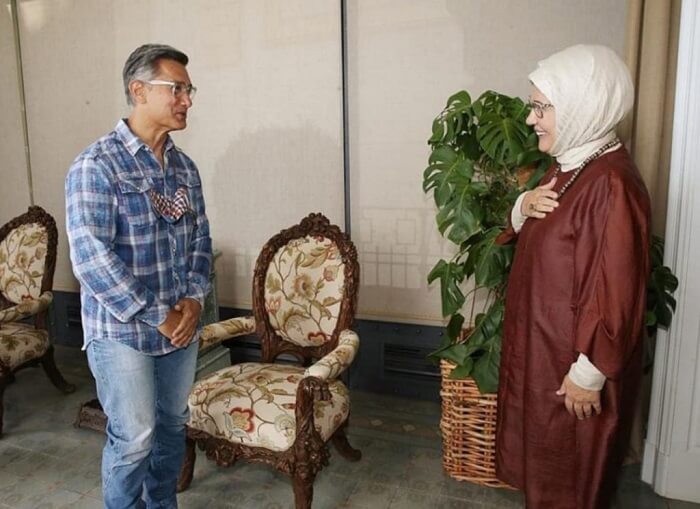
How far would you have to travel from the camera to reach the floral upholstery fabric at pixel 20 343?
8.05 ft

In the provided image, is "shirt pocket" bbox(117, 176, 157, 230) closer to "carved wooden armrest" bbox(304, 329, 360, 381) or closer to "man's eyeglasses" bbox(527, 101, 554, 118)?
"carved wooden armrest" bbox(304, 329, 360, 381)

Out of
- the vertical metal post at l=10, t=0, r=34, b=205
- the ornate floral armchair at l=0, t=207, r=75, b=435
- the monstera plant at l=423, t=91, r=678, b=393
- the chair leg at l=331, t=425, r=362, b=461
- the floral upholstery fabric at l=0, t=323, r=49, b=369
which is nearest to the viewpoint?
the monstera plant at l=423, t=91, r=678, b=393

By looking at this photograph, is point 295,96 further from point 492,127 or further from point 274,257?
point 492,127

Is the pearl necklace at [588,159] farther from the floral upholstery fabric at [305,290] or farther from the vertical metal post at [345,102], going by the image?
the vertical metal post at [345,102]

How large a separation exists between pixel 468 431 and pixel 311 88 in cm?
177

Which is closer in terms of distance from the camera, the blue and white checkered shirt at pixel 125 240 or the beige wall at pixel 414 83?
the blue and white checkered shirt at pixel 125 240

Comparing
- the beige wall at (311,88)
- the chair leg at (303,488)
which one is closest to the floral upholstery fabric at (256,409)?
the chair leg at (303,488)

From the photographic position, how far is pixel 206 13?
2779mm

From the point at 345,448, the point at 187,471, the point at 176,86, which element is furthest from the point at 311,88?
the point at 187,471

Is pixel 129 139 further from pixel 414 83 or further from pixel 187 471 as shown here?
pixel 414 83

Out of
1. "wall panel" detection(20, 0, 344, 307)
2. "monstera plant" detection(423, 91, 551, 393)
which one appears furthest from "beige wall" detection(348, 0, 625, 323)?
"monstera plant" detection(423, 91, 551, 393)

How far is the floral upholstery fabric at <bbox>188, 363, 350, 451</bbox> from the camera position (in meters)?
1.70

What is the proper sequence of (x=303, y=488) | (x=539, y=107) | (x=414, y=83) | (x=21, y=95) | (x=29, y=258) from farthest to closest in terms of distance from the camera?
(x=21, y=95) < (x=29, y=258) < (x=414, y=83) < (x=303, y=488) < (x=539, y=107)

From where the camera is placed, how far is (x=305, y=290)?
6.88ft
